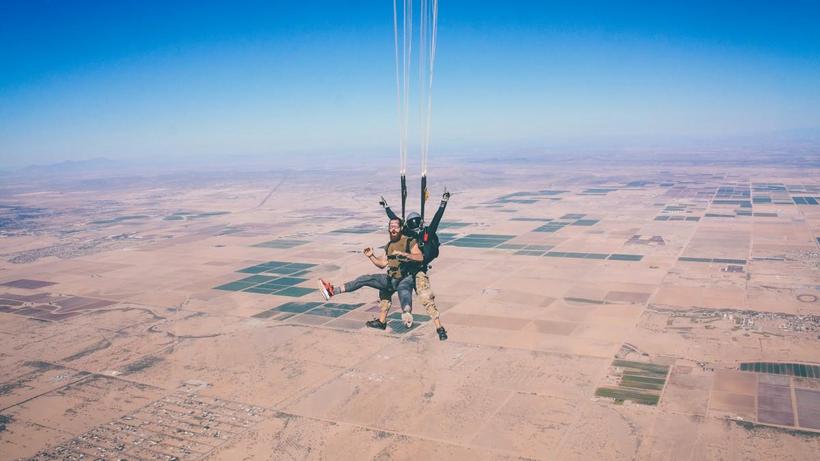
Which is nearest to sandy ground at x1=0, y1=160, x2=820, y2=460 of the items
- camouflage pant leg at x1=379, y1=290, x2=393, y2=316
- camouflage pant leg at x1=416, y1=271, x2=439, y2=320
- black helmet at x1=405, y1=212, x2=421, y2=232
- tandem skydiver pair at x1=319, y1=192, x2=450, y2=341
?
camouflage pant leg at x1=379, y1=290, x2=393, y2=316

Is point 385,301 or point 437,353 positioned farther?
point 437,353

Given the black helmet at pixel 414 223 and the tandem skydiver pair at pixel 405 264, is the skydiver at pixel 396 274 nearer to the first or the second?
the tandem skydiver pair at pixel 405 264

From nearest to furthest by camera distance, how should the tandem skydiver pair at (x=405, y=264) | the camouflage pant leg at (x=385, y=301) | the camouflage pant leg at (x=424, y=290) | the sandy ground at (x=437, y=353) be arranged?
the tandem skydiver pair at (x=405, y=264) → the camouflage pant leg at (x=424, y=290) → the camouflage pant leg at (x=385, y=301) → the sandy ground at (x=437, y=353)

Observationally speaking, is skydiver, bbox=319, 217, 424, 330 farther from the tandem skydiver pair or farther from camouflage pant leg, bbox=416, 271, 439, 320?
camouflage pant leg, bbox=416, 271, 439, 320

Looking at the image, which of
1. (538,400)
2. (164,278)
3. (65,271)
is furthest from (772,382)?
(65,271)

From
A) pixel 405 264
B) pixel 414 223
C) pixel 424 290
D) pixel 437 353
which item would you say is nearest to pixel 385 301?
pixel 424 290

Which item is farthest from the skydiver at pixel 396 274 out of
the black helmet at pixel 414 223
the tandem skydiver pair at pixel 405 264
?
the black helmet at pixel 414 223

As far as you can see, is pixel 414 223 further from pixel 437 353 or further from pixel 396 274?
pixel 437 353
